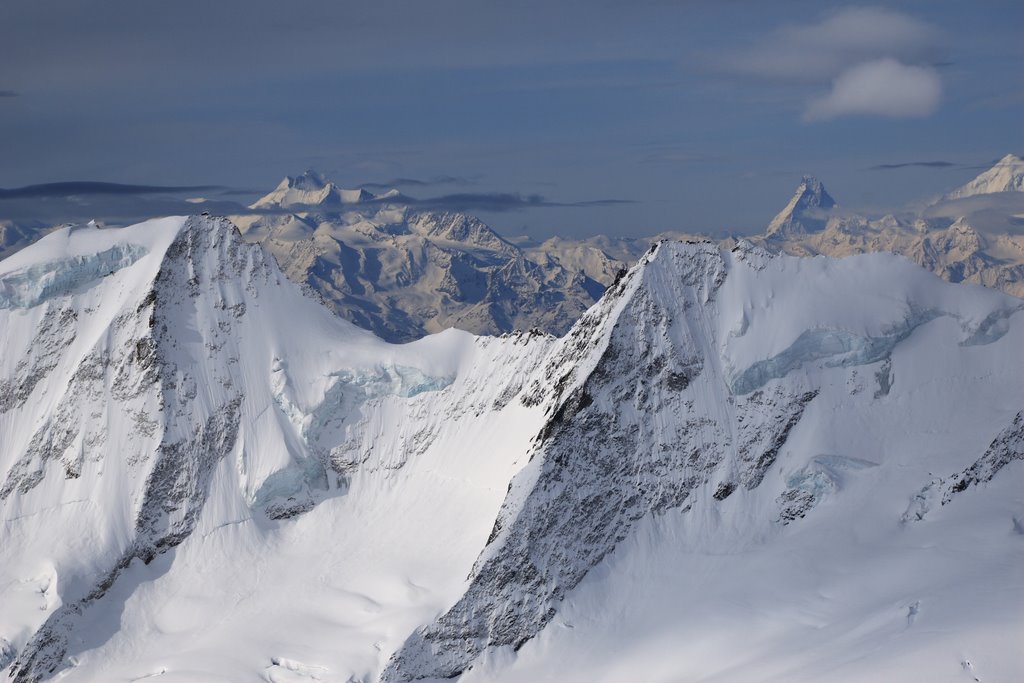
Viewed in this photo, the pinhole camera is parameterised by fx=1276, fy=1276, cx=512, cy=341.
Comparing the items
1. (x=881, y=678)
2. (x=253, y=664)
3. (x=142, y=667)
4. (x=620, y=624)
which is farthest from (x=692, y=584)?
(x=142, y=667)

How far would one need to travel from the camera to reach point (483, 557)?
19038 centimetres

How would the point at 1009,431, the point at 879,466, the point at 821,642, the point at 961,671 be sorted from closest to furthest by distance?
the point at 961,671 → the point at 821,642 → the point at 1009,431 → the point at 879,466

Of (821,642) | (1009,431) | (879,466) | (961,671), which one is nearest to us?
(961,671)

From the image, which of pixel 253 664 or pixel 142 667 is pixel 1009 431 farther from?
pixel 142 667

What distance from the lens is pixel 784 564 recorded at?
189 m

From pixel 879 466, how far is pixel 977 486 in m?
16.0

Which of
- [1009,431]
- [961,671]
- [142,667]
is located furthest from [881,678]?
[142,667]

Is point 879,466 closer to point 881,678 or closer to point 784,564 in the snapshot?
point 784,564

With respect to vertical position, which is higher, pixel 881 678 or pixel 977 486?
pixel 977 486

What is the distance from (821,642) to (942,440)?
4584cm

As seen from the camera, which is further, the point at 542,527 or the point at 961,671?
the point at 542,527

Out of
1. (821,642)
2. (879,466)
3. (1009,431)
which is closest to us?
(821,642)

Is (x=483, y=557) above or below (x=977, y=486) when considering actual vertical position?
below

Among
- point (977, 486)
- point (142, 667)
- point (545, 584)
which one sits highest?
point (977, 486)
